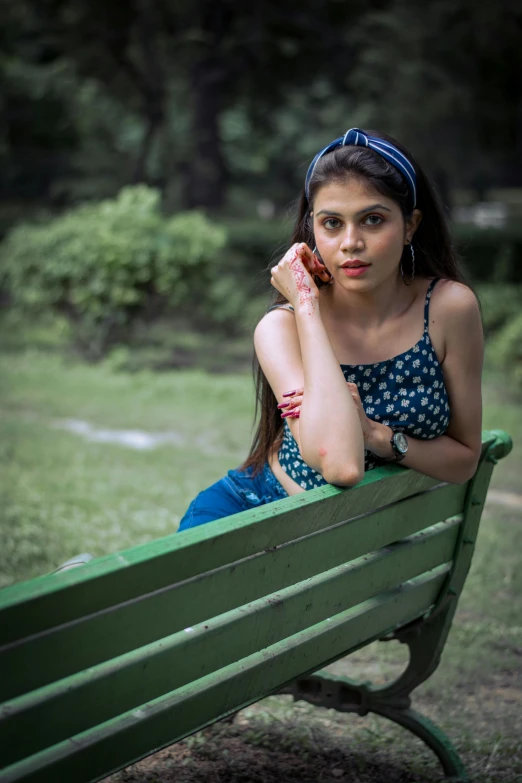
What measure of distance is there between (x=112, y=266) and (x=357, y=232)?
8026 millimetres

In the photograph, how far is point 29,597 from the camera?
1.41m

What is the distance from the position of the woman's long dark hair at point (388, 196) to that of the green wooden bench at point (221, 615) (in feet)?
1.68

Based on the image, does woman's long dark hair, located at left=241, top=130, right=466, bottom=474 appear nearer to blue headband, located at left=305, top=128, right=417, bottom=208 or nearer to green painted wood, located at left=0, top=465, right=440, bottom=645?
blue headband, located at left=305, top=128, right=417, bottom=208

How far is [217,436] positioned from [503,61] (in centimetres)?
1081

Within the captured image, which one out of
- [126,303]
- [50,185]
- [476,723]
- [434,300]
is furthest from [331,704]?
[50,185]

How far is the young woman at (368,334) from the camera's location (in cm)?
235

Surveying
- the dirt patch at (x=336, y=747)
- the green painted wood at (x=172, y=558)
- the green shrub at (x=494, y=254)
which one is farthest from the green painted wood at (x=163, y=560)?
the green shrub at (x=494, y=254)

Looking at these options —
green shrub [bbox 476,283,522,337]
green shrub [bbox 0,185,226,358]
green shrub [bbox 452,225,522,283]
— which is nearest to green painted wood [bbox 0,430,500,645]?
green shrub [bbox 0,185,226,358]

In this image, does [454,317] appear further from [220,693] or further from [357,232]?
[220,693]

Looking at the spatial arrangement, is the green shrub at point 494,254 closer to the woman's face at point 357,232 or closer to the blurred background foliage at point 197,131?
the blurred background foliage at point 197,131

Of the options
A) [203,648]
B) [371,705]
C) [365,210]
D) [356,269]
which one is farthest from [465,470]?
[203,648]

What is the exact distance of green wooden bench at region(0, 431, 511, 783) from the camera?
1497 mm

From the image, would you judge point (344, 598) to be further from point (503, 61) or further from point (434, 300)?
point (503, 61)

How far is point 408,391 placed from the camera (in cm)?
247
